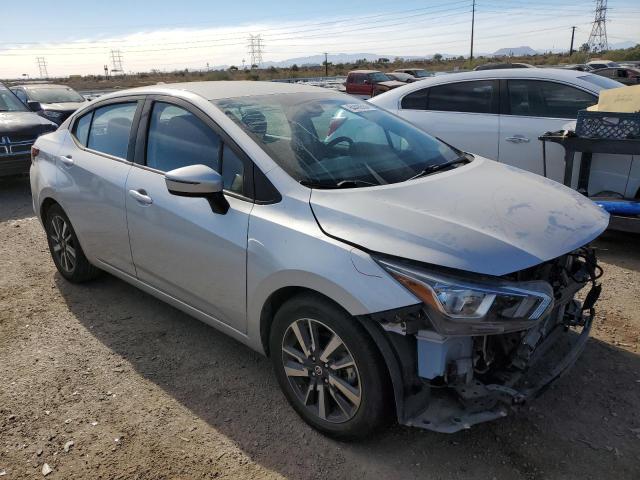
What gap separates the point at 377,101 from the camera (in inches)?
272

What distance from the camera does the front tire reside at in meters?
2.32

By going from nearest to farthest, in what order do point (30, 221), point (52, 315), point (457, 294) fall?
point (457, 294) → point (52, 315) → point (30, 221)

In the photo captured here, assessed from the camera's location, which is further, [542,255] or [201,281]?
[201,281]

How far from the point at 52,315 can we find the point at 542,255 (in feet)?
11.6

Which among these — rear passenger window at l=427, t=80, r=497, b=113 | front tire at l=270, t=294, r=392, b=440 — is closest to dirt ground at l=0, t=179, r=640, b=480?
front tire at l=270, t=294, r=392, b=440

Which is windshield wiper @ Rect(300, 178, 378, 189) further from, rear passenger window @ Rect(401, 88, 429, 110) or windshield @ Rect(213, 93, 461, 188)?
rear passenger window @ Rect(401, 88, 429, 110)

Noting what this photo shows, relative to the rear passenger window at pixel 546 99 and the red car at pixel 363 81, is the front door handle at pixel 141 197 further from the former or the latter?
the red car at pixel 363 81

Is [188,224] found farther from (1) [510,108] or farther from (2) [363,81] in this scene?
(2) [363,81]

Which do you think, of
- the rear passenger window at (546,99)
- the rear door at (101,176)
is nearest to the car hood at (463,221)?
the rear door at (101,176)

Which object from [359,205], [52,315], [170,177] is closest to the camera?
[359,205]

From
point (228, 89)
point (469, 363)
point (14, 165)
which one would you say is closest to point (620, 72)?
point (14, 165)

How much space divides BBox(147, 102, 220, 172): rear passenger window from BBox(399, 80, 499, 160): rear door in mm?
3277

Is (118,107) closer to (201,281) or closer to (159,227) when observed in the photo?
(159,227)

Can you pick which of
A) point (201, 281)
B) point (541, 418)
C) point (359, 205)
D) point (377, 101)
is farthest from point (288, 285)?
point (377, 101)
